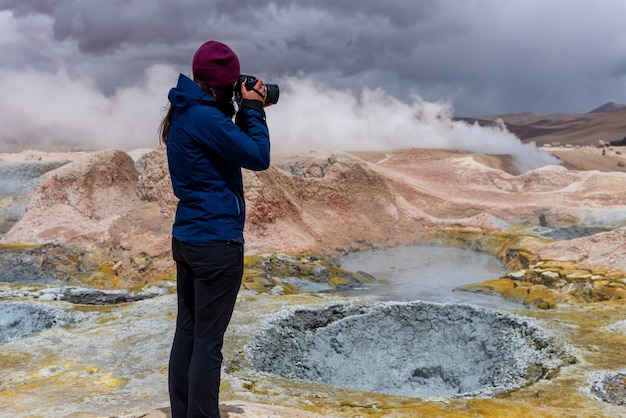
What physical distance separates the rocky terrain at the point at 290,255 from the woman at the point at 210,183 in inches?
62.3

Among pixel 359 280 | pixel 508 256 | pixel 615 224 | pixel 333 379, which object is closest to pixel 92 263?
pixel 359 280

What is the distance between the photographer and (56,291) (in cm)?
2153

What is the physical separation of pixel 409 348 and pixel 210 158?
1234cm

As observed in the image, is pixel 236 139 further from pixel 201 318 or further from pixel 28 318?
pixel 28 318

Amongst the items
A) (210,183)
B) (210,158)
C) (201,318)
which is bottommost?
(201,318)

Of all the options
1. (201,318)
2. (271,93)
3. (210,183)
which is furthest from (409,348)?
(210,183)

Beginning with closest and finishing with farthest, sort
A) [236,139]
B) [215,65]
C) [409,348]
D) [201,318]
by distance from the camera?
1. [236,139]
2. [215,65]
3. [201,318]
4. [409,348]

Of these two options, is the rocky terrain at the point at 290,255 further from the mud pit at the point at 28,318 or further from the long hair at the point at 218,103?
the long hair at the point at 218,103

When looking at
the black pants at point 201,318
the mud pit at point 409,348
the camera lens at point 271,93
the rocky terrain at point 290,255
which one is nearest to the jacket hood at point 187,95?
the camera lens at point 271,93

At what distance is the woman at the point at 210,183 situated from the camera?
5.10 m

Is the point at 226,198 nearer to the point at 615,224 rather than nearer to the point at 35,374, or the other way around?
the point at 35,374

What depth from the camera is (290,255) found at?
30734 mm

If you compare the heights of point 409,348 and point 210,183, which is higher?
point 210,183

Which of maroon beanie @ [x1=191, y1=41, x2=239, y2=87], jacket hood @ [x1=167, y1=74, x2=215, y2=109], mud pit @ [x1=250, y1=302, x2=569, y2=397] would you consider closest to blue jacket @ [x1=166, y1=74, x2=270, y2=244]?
jacket hood @ [x1=167, y1=74, x2=215, y2=109]
